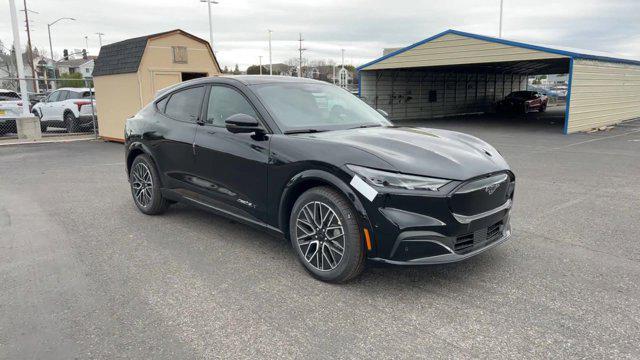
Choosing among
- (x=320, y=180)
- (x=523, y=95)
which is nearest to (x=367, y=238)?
(x=320, y=180)

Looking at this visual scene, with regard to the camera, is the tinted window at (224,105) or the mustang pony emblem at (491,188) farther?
the tinted window at (224,105)

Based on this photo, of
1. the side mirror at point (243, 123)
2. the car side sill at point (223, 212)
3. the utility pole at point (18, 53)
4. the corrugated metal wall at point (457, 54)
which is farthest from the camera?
the corrugated metal wall at point (457, 54)

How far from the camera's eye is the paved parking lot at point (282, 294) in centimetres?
288

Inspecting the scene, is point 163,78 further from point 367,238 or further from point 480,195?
point 480,195

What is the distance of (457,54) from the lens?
18.9 m

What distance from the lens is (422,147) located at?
12.1 feet

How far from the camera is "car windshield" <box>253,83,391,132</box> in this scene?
4238mm

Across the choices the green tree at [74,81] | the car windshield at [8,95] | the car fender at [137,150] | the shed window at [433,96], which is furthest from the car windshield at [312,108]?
the shed window at [433,96]

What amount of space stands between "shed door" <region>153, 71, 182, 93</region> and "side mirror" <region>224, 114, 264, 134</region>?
10.2 metres

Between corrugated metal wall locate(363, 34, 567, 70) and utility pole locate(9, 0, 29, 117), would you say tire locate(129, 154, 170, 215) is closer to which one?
utility pole locate(9, 0, 29, 117)

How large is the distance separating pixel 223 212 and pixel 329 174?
1.54m

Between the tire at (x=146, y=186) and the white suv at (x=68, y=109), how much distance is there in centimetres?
1105

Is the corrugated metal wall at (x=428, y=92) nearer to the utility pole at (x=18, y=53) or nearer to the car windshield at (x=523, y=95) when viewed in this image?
the car windshield at (x=523, y=95)

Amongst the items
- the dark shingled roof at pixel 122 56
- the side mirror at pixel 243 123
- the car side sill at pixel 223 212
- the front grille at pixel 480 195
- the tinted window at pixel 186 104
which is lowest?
the car side sill at pixel 223 212
